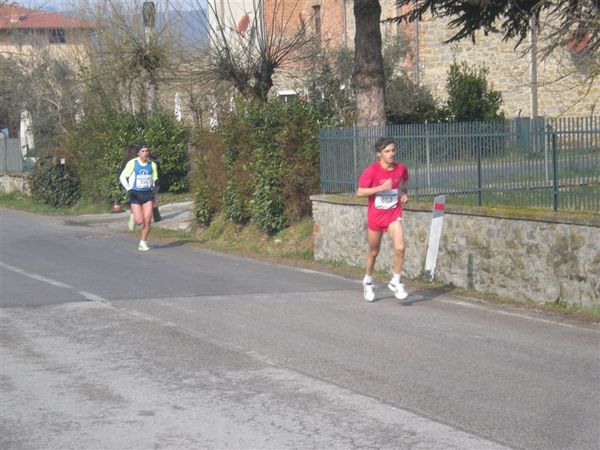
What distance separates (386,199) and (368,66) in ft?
18.1

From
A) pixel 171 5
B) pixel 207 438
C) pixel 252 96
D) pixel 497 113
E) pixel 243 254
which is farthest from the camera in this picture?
pixel 497 113

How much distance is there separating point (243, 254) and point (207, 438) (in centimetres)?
1137

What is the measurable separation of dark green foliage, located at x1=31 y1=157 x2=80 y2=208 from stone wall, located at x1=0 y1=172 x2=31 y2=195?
2.79 m

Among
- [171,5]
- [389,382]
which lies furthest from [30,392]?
[171,5]

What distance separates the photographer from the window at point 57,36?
44594mm

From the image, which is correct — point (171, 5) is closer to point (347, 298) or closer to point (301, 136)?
point (301, 136)

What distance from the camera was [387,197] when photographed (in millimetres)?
11531

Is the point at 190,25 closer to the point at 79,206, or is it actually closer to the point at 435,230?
the point at 79,206

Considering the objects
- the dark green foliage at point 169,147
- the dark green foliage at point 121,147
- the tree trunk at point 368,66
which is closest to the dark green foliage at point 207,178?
the tree trunk at point 368,66

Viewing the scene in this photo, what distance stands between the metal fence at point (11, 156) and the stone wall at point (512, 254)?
81.7 ft

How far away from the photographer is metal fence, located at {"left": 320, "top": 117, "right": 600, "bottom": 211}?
1148cm

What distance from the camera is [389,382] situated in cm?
787

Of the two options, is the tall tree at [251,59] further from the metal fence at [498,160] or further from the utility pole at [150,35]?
the metal fence at [498,160]

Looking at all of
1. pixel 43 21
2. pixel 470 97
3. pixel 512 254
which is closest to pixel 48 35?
pixel 43 21
